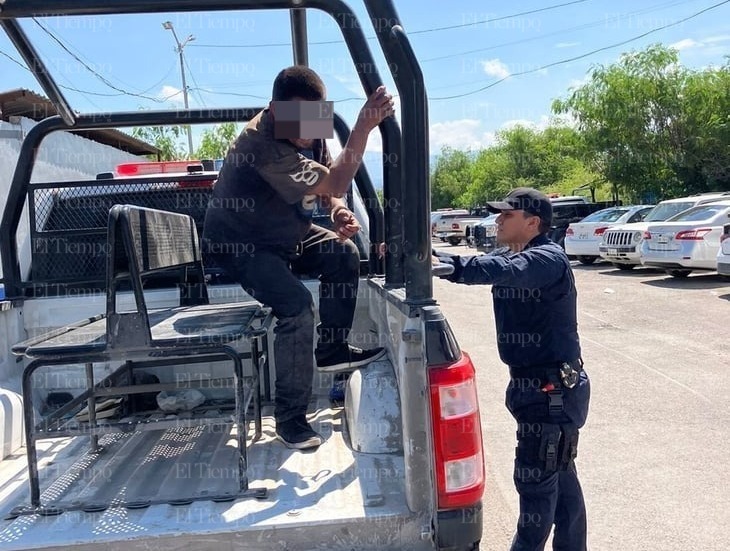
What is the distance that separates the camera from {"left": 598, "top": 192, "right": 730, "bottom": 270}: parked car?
53.1ft

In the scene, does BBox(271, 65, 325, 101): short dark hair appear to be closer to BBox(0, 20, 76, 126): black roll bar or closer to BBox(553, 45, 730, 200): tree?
BBox(0, 20, 76, 126): black roll bar

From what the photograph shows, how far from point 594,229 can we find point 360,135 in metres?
17.3

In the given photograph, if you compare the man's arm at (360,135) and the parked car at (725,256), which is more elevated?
the man's arm at (360,135)

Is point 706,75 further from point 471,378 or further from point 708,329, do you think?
point 471,378

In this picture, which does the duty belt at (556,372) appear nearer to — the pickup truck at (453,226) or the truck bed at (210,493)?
the truck bed at (210,493)

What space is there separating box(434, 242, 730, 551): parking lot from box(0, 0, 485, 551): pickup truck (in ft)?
5.18

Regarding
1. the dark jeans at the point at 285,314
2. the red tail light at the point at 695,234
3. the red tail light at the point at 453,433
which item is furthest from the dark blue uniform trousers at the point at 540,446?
the red tail light at the point at 695,234

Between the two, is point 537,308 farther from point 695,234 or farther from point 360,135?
point 695,234

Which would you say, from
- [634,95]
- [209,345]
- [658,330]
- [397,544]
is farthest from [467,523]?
[634,95]


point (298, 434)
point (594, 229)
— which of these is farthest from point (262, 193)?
point (594, 229)

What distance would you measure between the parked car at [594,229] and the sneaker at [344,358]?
16.6m

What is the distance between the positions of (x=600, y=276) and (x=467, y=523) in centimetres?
1556

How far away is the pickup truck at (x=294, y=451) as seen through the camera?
2.08 m

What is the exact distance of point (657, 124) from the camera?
2672cm
